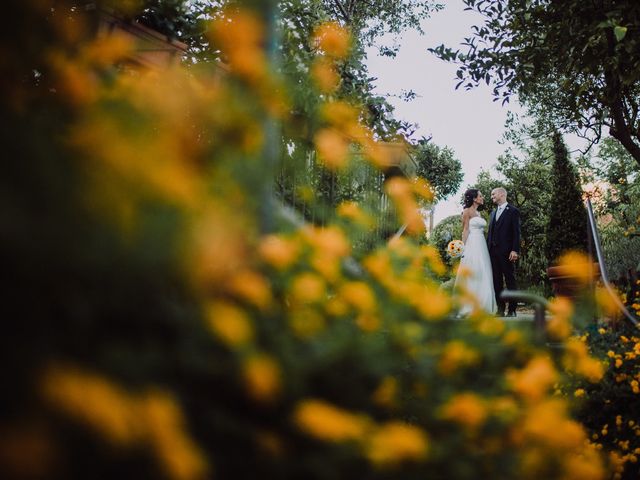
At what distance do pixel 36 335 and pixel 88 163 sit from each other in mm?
250

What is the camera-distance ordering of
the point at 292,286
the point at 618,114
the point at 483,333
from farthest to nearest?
the point at 618,114, the point at 483,333, the point at 292,286

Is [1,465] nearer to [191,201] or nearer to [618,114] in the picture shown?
[191,201]

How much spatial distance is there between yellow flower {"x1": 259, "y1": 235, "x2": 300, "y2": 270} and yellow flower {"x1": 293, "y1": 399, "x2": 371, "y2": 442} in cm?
35

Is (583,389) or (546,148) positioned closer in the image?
(583,389)

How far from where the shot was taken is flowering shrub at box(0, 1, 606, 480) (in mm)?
749

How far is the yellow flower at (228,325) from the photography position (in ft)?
3.09

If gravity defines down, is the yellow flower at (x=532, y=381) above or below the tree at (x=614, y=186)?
below

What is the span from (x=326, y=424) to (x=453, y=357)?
597 millimetres

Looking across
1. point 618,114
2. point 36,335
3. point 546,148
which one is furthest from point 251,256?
point 546,148

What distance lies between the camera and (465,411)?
1.35 metres

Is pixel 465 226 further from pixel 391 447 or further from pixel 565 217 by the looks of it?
pixel 391 447

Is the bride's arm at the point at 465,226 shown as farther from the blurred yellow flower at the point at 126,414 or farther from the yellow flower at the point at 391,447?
the blurred yellow flower at the point at 126,414

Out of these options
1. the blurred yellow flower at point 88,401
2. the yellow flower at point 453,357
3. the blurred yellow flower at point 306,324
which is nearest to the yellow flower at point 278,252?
the blurred yellow flower at point 306,324

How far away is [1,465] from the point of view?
70cm
